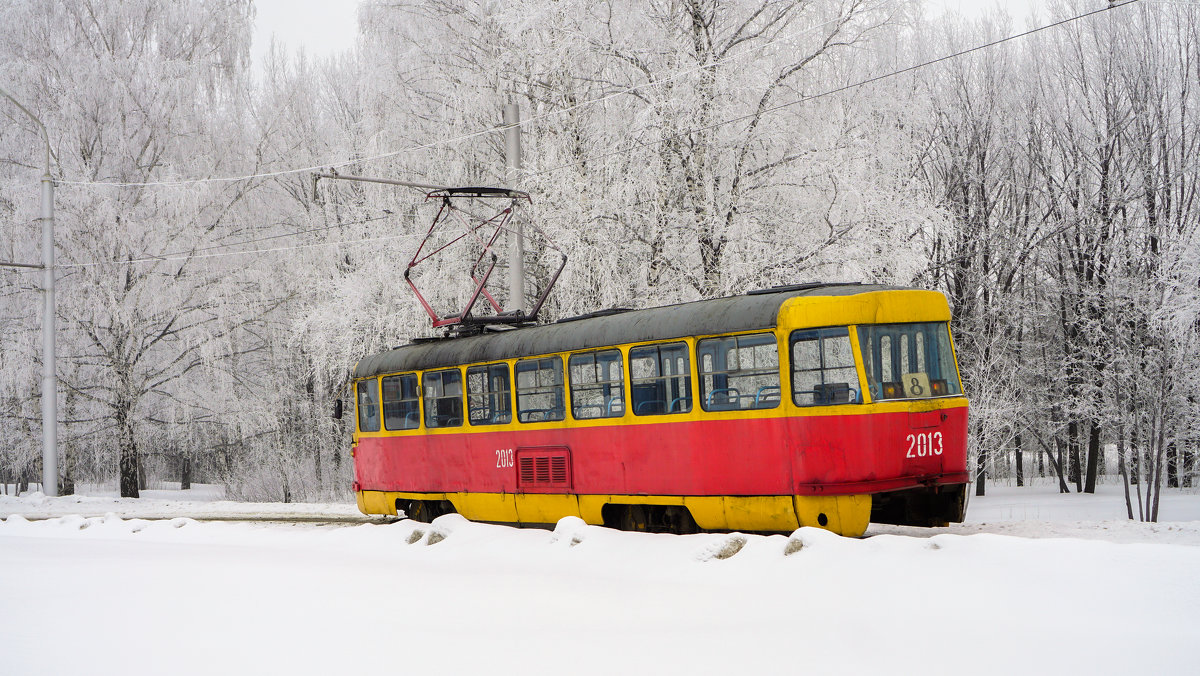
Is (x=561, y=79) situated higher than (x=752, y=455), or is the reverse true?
(x=561, y=79)

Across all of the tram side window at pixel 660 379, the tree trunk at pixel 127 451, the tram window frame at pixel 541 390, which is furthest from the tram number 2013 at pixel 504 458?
the tree trunk at pixel 127 451

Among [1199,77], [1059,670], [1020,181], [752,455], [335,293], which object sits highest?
[1199,77]

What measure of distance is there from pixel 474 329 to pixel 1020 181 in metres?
19.1

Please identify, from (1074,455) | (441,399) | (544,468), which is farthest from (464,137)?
(1074,455)

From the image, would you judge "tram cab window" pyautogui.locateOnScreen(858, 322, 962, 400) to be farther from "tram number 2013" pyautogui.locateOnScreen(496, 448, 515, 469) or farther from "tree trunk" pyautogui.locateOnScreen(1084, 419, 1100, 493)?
"tree trunk" pyautogui.locateOnScreen(1084, 419, 1100, 493)

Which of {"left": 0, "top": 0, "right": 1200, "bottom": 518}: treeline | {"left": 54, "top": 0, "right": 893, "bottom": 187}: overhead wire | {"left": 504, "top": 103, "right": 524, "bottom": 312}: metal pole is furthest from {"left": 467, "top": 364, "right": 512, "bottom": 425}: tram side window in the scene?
{"left": 54, "top": 0, "right": 893, "bottom": 187}: overhead wire

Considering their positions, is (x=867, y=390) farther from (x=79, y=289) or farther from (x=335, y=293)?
(x=79, y=289)

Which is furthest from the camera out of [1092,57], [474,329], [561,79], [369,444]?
[1092,57]

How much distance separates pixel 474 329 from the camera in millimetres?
15391

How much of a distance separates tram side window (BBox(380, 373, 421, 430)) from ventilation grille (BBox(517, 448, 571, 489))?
2.64m

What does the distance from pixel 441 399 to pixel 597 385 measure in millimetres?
3367

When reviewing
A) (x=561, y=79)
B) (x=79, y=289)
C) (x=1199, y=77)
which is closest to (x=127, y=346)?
(x=79, y=289)

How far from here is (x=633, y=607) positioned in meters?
7.83

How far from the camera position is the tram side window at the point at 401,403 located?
613 inches
